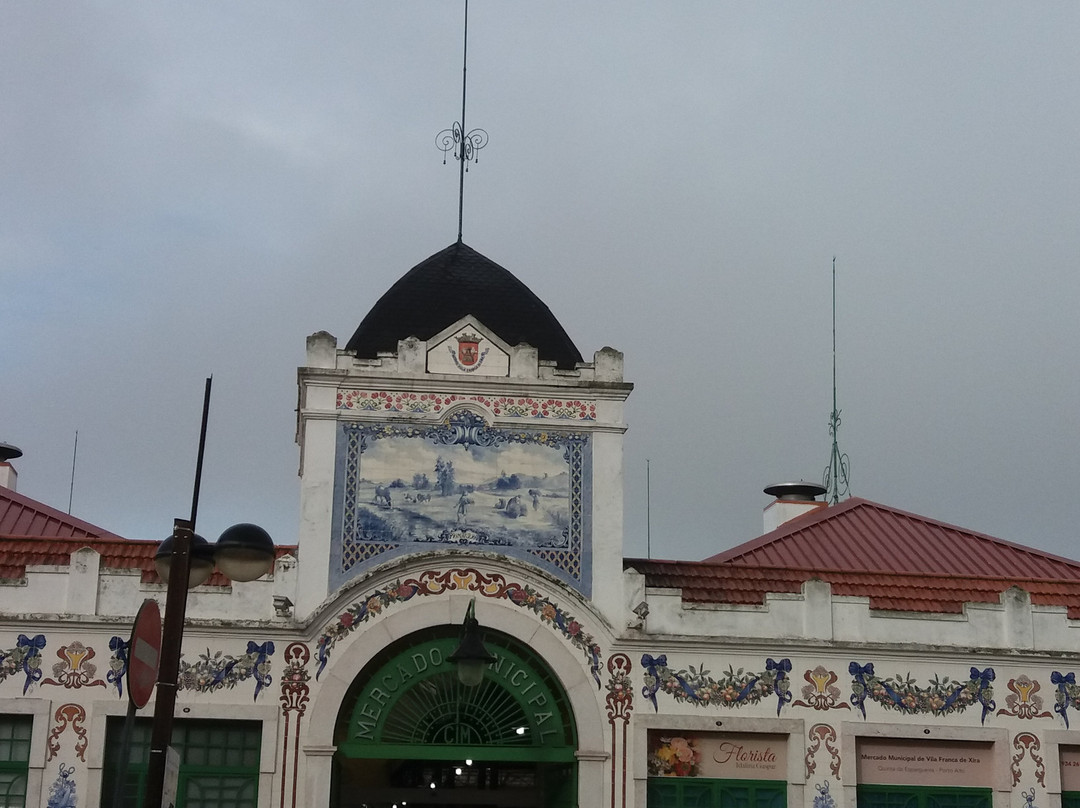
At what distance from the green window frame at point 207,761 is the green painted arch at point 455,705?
1.12m

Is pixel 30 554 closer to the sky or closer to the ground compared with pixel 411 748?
closer to the sky

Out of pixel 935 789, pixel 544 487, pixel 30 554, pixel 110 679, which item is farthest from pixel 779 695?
pixel 30 554

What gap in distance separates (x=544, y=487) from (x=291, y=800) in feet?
16.3

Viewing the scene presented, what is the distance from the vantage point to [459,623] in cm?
1945

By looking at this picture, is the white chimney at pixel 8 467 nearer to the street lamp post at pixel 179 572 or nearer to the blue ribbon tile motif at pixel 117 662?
the blue ribbon tile motif at pixel 117 662

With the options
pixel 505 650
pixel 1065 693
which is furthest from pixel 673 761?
pixel 1065 693

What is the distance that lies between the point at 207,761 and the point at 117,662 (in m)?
1.64

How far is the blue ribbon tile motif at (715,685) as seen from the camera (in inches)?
774

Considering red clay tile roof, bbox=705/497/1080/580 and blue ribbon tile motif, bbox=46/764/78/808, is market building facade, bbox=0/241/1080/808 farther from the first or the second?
red clay tile roof, bbox=705/497/1080/580

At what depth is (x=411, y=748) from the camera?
1912 centimetres

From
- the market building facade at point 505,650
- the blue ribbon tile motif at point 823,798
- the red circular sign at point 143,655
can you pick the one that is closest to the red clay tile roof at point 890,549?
the market building facade at point 505,650

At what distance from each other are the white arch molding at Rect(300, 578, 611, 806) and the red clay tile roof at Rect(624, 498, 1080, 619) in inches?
68.4

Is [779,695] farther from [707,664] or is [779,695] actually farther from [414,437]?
[414,437]

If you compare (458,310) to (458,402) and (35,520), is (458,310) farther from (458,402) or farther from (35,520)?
(35,520)
